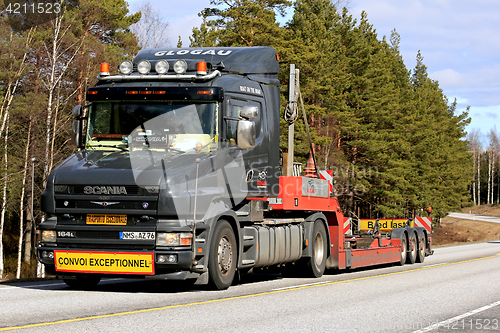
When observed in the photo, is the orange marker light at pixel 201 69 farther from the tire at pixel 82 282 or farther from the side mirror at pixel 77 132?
the tire at pixel 82 282

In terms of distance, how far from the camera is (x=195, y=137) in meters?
10.3

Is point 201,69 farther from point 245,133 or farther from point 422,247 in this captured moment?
point 422,247

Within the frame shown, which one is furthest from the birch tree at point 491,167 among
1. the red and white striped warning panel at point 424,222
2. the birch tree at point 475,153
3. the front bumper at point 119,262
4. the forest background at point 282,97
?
the front bumper at point 119,262

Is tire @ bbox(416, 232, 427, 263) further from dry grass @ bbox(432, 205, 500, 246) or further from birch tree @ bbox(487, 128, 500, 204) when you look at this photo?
birch tree @ bbox(487, 128, 500, 204)

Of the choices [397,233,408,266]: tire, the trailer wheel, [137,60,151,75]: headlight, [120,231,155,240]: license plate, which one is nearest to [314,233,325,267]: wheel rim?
the trailer wheel

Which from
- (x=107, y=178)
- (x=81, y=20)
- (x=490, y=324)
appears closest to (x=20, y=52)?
(x=81, y=20)

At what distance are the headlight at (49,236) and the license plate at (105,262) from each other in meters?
0.22

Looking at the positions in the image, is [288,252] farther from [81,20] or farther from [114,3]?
[114,3]

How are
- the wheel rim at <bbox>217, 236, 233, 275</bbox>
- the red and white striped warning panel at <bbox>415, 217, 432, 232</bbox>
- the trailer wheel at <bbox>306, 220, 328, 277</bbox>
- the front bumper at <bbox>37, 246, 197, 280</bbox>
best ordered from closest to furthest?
the front bumper at <bbox>37, 246, 197, 280</bbox> < the wheel rim at <bbox>217, 236, 233, 275</bbox> < the trailer wheel at <bbox>306, 220, 328, 277</bbox> < the red and white striped warning panel at <bbox>415, 217, 432, 232</bbox>

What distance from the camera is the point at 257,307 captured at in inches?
340

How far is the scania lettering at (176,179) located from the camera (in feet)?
30.5

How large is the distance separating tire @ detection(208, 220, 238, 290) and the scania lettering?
0.02 m

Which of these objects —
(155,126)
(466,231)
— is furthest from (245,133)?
(466,231)

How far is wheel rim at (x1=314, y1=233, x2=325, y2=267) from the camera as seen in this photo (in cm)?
1428
